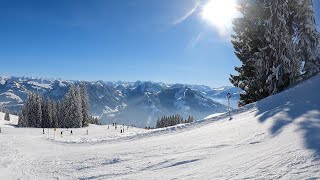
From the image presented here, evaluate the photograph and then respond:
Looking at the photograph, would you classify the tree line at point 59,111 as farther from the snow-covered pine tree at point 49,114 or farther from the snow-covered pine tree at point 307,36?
the snow-covered pine tree at point 307,36

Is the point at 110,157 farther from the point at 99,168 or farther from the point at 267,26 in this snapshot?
the point at 267,26

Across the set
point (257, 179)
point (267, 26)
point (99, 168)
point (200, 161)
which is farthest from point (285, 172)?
point (267, 26)

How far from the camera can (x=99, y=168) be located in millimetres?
15359

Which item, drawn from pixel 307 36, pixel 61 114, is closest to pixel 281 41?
pixel 307 36

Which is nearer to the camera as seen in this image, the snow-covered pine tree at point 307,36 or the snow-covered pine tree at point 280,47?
the snow-covered pine tree at point 280,47

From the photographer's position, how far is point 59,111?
98.4m

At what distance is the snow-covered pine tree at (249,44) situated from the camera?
28.9m

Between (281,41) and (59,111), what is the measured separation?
83083 mm

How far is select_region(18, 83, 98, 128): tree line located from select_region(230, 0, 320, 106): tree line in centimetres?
6958

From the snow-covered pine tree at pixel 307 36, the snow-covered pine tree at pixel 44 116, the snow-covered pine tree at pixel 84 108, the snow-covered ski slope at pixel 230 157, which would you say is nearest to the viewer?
the snow-covered ski slope at pixel 230 157

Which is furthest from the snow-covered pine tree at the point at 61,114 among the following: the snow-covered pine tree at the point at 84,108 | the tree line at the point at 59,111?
the snow-covered pine tree at the point at 84,108

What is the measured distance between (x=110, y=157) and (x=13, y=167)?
20.5 ft

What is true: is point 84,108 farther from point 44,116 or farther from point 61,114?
point 44,116

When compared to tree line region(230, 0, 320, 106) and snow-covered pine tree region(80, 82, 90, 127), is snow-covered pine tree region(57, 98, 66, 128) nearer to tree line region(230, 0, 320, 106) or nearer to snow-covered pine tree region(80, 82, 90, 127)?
snow-covered pine tree region(80, 82, 90, 127)
